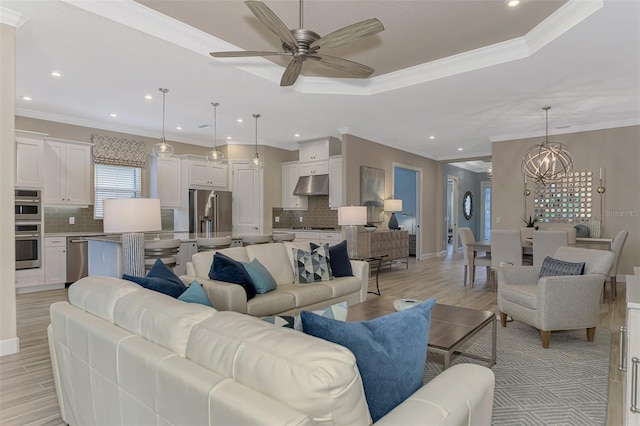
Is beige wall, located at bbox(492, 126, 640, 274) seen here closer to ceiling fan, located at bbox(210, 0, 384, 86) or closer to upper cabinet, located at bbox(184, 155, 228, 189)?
ceiling fan, located at bbox(210, 0, 384, 86)

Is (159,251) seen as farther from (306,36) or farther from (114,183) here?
(114,183)

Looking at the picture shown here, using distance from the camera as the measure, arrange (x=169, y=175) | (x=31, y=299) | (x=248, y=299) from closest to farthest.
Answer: (x=248, y=299), (x=31, y=299), (x=169, y=175)

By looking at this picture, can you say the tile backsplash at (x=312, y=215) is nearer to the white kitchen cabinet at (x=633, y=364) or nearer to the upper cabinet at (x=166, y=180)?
the upper cabinet at (x=166, y=180)

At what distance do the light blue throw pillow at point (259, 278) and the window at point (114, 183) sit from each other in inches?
176

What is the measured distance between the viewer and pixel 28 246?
17.3 feet

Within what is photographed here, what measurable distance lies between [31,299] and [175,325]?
5.17 metres

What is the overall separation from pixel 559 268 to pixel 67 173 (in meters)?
7.17

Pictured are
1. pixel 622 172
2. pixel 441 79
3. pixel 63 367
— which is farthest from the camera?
pixel 622 172

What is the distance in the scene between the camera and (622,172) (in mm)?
6152

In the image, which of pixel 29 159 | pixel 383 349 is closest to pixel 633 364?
pixel 383 349

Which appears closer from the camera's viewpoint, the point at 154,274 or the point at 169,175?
the point at 154,274

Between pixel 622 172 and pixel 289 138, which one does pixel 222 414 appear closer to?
pixel 289 138

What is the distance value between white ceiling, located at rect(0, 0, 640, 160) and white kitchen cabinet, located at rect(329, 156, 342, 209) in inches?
33.1

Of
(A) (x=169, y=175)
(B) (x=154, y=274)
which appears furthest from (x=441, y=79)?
(A) (x=169, y=175)
